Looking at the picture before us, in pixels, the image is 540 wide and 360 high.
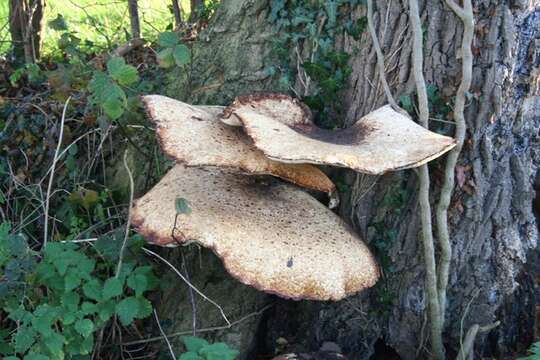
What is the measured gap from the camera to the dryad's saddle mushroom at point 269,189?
2832 mm

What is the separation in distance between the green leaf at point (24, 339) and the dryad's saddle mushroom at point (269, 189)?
652 mm

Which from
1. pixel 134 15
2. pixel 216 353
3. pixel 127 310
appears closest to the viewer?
pixel 216 353

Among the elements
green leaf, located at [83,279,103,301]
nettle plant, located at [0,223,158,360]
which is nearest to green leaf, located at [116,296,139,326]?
nettle plant, located at [0,223,158,360]

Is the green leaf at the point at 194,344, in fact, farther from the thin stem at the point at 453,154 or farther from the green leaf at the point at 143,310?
the thin stem at the point at 453,154

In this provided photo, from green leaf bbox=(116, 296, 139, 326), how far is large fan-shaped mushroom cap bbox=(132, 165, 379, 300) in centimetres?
32

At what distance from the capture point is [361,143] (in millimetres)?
2994

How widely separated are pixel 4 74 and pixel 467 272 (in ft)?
13.8

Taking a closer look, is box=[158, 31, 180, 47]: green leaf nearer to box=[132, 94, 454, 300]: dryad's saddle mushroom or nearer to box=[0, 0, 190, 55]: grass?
box=[132, 94, 454, 300]: dryad's saddle mushroom

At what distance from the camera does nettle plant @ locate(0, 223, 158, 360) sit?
2959 millimetres

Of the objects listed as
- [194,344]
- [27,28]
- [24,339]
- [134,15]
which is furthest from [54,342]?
[134,15]

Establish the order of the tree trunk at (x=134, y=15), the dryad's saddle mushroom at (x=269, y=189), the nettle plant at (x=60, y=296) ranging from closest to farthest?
the dryad's saddle mushroom at (x=269, y=189), the nettle plant at (x=60, y=296), the tree trunk at (x=134, y=15)

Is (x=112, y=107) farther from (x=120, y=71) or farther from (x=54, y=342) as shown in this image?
(x=54, y=342)

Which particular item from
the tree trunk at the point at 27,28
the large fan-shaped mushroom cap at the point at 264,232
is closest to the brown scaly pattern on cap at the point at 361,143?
the large fan-shaped mushroom cap at the point at 264,232

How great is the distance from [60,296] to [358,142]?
1.58m
